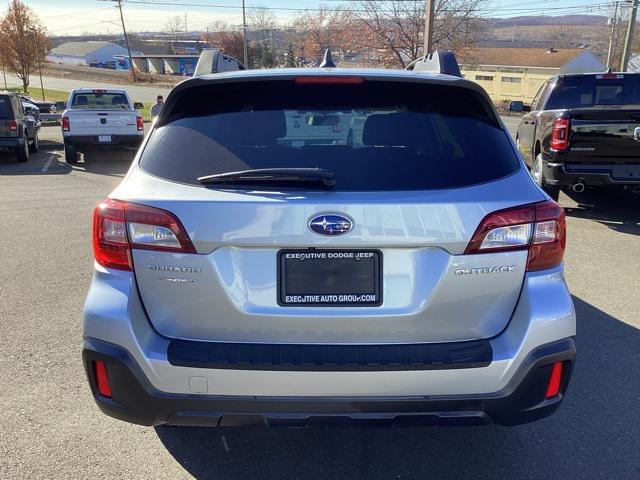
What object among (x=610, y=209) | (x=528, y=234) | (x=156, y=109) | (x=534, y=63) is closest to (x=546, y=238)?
(x=528, y=234)

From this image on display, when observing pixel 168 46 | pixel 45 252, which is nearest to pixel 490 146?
pixel 45 252

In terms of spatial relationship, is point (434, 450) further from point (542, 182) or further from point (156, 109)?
point (542, 182)

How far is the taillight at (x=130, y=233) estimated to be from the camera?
2.40 m

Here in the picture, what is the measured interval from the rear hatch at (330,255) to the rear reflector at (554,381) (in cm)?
32

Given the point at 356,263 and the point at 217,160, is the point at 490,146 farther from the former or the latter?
the point at 217,160

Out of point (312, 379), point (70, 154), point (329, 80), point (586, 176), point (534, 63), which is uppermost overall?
point (329, 80)

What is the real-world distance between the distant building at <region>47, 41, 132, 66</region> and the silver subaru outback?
14888cm

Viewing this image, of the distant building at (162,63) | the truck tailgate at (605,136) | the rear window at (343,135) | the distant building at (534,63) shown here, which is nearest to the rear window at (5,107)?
the truck tailgate at (605,136)

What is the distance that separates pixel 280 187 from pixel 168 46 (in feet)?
447

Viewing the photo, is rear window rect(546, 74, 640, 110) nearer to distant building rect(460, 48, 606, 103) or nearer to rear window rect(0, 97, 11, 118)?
rear window rect(0, 97, 11, 118)

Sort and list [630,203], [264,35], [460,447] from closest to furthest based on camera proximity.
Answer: [460,447] → [630,203] → [264,35]

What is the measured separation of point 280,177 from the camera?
2.42 meters

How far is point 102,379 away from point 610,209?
8.83m

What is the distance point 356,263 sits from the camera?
7.88 feet
